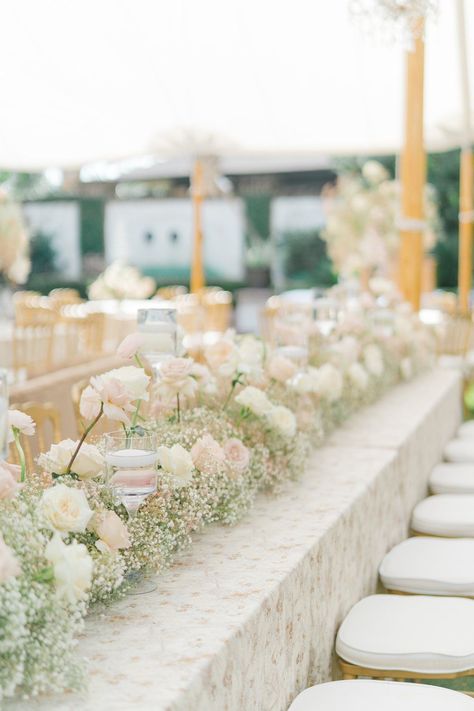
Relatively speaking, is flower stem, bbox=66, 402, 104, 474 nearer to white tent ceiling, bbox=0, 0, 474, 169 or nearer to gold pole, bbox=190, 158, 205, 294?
white tent ceiling, bbox=0, 0, 474, 169

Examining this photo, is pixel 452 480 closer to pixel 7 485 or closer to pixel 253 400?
pixel 253 400

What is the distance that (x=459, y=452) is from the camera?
405cm

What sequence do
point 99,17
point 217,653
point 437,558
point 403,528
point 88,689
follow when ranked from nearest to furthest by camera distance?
point 88,689 < point 217,653 < point 437,558 < point 403,528 < point 99,17

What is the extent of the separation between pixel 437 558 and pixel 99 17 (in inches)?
226

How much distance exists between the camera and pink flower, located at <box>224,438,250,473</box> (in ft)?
6.73

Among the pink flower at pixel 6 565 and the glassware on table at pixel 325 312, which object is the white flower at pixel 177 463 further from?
the glassware on table at pixel 325 312

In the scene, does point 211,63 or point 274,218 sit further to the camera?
point 274,218

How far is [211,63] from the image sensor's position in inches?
309

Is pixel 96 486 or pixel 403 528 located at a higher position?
pixel 96 486

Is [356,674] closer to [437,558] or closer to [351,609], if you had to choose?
[351,609]

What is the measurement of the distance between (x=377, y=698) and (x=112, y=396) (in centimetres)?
71

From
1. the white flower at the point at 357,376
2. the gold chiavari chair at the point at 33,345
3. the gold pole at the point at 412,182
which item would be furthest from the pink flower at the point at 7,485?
the gold chiavari chair at the point at 33,345

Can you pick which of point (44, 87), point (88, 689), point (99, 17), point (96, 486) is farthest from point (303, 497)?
point (44, 87)

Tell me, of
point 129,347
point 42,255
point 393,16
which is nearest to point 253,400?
point 129,347
